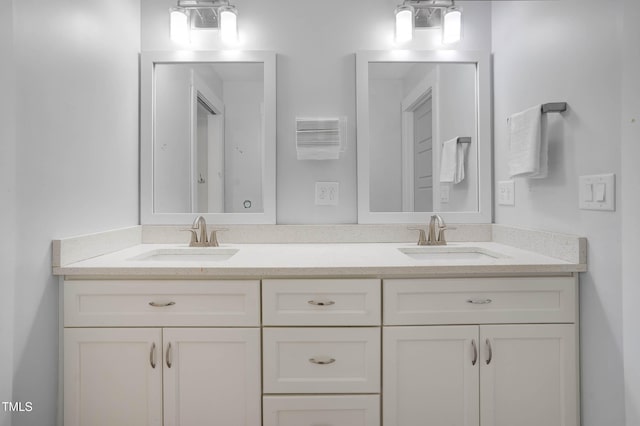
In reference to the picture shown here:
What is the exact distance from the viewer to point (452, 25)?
1.75 metres

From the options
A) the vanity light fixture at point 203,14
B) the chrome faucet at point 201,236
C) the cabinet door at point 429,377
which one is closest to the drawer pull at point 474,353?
the cabinet door at point 429,377

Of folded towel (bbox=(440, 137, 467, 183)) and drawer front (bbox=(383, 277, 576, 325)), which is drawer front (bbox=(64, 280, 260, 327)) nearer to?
drawer front (bbox=(383, 277, 576, 325))

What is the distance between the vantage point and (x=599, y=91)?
1135 millimetres

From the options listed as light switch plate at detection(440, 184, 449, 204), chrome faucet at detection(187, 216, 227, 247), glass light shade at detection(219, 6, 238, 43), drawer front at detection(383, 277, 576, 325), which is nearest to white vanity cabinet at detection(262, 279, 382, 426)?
drawer front at detection(383, 277, 576, 325)

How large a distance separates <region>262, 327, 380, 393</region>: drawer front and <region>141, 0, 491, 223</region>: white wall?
0.71 m

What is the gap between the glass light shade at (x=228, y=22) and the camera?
1.72 metres

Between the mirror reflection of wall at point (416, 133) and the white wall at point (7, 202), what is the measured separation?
4.47 ft

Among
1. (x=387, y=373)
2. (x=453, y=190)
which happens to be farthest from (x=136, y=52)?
(x=387, y=373)

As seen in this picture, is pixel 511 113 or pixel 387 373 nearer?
pixel 387 373

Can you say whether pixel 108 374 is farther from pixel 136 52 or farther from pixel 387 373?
pixel 136 52

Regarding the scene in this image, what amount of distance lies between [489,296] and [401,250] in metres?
0.45

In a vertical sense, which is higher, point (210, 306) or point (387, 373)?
point (210, 306)

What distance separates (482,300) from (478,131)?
0.96m

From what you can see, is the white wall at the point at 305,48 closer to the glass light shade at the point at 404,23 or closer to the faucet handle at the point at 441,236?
the glass light shade at the point at 404,23
